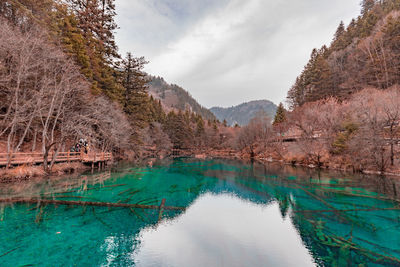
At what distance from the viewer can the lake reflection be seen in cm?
644

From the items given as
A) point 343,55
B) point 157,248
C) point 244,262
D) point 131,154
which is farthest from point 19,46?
point 343,55

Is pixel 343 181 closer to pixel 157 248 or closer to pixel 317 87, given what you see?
pixel 157 248

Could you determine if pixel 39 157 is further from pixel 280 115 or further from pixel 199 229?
pixel 280 115

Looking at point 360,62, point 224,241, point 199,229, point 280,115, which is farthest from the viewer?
point 280,115

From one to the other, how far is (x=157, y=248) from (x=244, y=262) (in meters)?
3.12

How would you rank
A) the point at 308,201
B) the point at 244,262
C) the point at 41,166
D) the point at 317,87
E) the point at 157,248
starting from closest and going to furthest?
the point at 244,262 → the point at 157,248 → the point at 308,201 → the point at 41,166 → the point at 317,87

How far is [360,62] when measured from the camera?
143 ft

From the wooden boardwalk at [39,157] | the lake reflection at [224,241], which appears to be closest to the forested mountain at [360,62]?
the lake reflection at [224,241]

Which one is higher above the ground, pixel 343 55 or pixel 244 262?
pixel 343 55

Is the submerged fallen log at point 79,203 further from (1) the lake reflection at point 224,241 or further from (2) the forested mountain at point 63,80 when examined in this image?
(2) the forested mountain at point 63,80

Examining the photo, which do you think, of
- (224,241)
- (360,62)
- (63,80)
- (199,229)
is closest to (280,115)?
(360,62)

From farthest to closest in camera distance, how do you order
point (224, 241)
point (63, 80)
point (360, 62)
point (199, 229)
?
point (360, 62), point (63, 80), point (199, 229), point (224, 241)

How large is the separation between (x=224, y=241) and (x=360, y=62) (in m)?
54.5

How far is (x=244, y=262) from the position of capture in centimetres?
632
